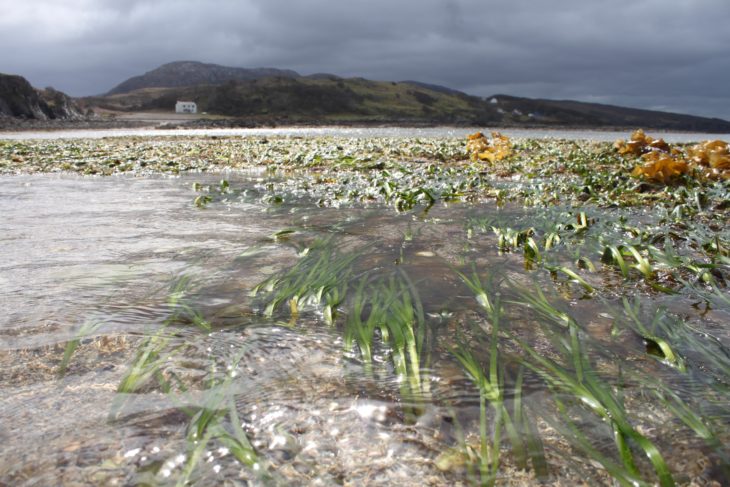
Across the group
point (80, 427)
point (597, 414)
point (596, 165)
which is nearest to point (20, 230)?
point (80, 427)

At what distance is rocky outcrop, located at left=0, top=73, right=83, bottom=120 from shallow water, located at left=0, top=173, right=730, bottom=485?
10049 cm

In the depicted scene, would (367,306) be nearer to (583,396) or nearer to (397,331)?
(397,331)

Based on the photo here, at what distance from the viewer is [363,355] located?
202 centimetres

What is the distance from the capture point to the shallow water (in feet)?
4.47

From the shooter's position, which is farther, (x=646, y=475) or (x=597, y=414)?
(x=597, y=414)

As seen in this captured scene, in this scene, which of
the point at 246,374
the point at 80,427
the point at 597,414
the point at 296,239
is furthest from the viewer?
the point at 296,239

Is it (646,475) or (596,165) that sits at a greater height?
(596,165)

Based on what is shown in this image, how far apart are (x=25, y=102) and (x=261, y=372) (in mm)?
108654

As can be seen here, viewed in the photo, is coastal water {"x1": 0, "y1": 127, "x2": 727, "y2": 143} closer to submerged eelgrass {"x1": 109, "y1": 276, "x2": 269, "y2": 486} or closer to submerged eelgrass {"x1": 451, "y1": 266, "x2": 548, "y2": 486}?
submerged eelgrass {"x1": 451, "y1": 266, "x2": 548, "y2": 486}

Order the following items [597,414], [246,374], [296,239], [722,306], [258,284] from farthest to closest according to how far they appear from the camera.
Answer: [296,239]
[258,284]
[722,306]
[246,374]
[597,414]

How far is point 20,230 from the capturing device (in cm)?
458

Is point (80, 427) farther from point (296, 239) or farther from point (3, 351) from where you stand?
point (296, 239)

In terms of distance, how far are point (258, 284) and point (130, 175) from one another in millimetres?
Result: 9422

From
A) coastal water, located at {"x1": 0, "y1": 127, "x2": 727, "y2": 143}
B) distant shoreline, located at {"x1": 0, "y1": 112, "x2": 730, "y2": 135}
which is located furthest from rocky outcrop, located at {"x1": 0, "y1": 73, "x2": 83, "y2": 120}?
coastal water, located at {"x1": 0, "y1": 127, "x2": 727, "y2": 143}
